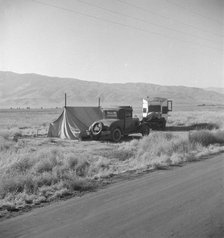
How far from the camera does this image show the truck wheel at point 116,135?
19047 mm

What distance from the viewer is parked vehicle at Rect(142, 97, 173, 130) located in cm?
2681

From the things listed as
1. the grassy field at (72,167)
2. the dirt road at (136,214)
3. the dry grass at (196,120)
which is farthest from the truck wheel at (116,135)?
the dry grass at (196,120)

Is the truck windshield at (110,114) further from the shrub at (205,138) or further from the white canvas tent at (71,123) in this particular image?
the shrub at (205,138)

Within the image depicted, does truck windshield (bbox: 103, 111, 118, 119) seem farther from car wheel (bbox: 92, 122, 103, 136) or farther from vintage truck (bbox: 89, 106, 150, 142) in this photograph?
car wheel (bbox: 92, 122, 103, 136)

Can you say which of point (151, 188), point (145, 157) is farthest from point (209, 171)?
point (145, 157)

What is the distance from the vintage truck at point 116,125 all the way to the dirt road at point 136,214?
1090cm

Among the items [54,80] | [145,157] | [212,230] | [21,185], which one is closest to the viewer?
[212,230]

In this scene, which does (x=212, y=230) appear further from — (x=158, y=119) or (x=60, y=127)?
(x=158, y=119)

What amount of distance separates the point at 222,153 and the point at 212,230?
28.2 feet

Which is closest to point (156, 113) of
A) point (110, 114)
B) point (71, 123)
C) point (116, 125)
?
point (110, 114)

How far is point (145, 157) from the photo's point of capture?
1228 cm

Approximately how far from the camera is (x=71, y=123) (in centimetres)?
2091

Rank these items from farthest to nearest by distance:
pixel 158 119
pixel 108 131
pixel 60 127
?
pixel 158 119 < pixel 60 127 < pixel 108 131

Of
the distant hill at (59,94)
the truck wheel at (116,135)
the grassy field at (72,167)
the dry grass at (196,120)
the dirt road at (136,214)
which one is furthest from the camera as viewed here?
the distant hill at (59,94)
